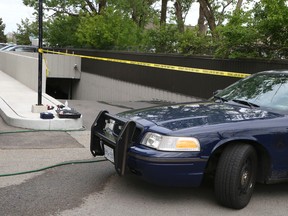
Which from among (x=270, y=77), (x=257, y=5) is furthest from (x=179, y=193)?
(x=257, y=5)

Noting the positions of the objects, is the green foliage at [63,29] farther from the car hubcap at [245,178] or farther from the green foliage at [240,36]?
the car hubcap at [245,178]

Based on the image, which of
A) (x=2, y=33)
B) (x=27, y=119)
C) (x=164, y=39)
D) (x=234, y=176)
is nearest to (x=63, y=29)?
(x=164, y=39)

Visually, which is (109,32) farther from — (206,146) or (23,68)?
(206,146)

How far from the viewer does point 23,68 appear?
1586 cm

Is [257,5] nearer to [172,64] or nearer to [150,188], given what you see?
[172,64]

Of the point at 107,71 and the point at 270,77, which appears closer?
the point at 270,77

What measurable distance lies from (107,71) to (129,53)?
8.07ft

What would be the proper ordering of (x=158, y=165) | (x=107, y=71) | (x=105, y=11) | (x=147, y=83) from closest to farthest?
1. (x=158, y=165)
2. (x=147, y=83)
3. (x=107, y=71)
4. (x=105, y=11)

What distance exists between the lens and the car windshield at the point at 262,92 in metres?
5.12

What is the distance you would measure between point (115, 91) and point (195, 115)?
1468 cm

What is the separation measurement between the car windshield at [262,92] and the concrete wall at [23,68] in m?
8.69

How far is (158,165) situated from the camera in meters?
4.18

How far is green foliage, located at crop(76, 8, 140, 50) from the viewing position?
21.3m

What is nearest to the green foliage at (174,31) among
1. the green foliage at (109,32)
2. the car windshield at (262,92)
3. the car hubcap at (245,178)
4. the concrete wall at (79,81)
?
the green foliage at (109,32)
